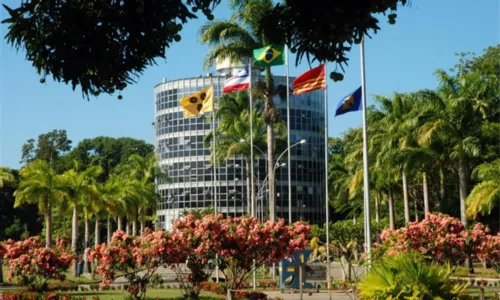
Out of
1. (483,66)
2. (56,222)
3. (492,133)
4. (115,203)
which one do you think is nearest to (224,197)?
(56,222)

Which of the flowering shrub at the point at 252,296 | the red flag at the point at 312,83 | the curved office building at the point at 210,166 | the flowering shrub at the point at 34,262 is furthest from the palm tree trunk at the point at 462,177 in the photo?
the curved office building at the point at 210,166

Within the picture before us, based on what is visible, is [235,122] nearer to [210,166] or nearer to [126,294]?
[126,294]

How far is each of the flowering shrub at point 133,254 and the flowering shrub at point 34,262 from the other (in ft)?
11.3

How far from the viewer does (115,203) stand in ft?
213

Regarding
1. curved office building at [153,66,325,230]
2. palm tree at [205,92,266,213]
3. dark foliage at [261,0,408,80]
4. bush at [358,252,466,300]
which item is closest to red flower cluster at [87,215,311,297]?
bush at [358,252,466,300]

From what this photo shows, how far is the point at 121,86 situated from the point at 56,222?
84017 millimetres

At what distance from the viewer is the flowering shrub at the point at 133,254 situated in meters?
28.7

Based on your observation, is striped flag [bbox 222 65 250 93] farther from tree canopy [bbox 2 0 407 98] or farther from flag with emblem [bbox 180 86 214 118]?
tree canopy [bbox 2 0 407 98]

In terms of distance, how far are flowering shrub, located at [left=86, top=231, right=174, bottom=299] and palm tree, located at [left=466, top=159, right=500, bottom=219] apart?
64.1 ft

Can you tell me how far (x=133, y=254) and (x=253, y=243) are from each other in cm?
436

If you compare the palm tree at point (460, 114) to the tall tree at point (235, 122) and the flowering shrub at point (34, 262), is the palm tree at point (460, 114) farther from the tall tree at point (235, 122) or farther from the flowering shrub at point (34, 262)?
the flowering shrub at point (34, 262)

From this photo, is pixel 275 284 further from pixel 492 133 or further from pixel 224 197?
pixel 224 197

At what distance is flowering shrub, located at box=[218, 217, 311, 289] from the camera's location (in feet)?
96.8

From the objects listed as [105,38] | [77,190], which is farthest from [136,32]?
[77,190]
